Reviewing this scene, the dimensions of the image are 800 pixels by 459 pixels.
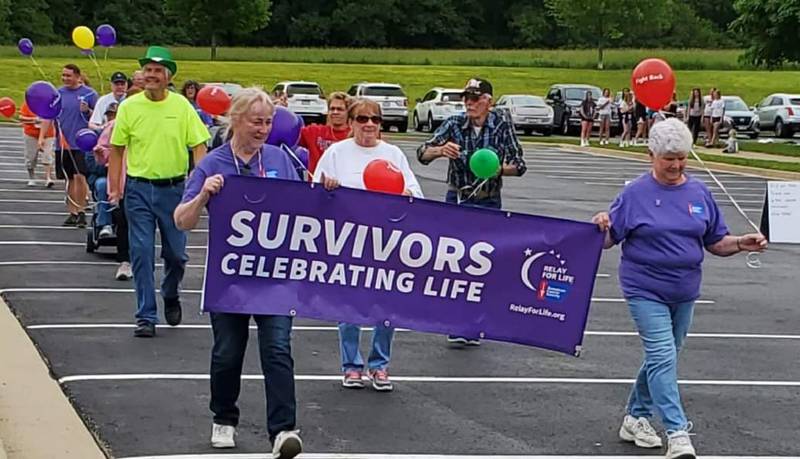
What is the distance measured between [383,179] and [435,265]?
2.15ft

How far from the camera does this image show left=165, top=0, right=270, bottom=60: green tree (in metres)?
72.9

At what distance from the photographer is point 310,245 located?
661 centimetres

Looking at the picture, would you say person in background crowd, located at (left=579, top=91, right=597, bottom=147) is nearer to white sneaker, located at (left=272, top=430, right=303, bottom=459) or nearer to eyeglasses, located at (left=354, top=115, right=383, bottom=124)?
eyeglasses, located at (left=354, top=115, right=383, bottom=124)

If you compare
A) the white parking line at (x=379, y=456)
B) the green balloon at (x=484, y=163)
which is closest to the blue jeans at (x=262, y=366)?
the white parking line at (x=379, y=456)

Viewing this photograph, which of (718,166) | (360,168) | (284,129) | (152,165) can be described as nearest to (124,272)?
(152,165)

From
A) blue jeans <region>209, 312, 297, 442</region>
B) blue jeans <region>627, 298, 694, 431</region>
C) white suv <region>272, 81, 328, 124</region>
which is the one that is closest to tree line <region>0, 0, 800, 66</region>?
white suv <region>272, 81, 328, 124</region>

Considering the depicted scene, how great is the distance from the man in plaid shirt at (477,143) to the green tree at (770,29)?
26431 millimetres

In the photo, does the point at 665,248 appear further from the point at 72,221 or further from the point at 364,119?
the point at 72,221

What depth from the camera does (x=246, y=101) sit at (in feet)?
20.1

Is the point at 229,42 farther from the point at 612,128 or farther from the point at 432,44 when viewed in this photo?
the point at 612,128

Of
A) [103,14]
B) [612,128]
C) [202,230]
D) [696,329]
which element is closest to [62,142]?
[202,230]

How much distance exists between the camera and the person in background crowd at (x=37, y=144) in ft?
64.3

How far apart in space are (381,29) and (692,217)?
3480 inches

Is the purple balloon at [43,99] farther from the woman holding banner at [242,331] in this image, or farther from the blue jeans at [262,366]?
the blue jeans at [262,366]
